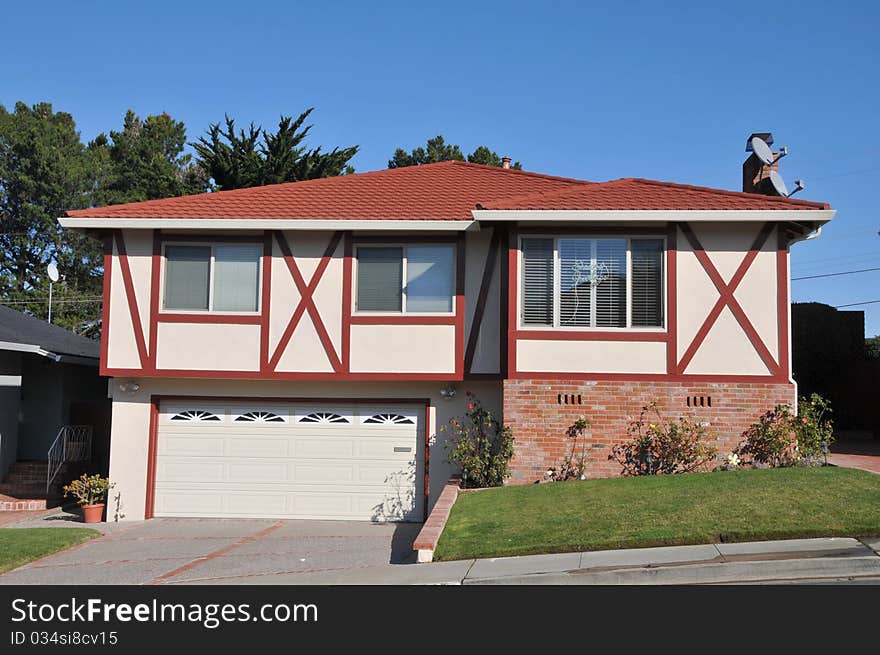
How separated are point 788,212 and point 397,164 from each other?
37289 millimetres

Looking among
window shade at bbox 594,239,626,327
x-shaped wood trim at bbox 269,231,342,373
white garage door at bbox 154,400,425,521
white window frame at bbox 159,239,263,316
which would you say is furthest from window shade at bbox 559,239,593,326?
white window frame at bbox 159,239,263,316

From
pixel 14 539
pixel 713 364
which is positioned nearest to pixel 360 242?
pixel 713 364

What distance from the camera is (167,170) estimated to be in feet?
129

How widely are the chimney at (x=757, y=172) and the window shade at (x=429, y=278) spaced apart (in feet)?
19.7

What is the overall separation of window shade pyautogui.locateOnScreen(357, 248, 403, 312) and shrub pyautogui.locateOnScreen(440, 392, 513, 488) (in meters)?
2.24

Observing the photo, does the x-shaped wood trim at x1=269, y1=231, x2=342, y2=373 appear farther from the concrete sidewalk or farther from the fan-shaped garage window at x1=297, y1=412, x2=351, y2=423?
the concrete sidewalk

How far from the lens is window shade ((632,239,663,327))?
45.2 feet

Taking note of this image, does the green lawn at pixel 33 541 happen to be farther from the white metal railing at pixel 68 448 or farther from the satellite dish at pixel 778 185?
the satellite dish at pixel 778 185

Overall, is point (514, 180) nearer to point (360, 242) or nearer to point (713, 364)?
point (360, 242)

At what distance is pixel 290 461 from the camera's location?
50.3ft

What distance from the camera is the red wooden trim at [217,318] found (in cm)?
1499

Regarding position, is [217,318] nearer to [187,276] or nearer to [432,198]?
[187,276]

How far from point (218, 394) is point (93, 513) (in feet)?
10.0

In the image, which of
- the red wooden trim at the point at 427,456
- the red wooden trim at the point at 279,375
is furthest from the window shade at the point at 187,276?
the red wooden trim at the point at 427,456
